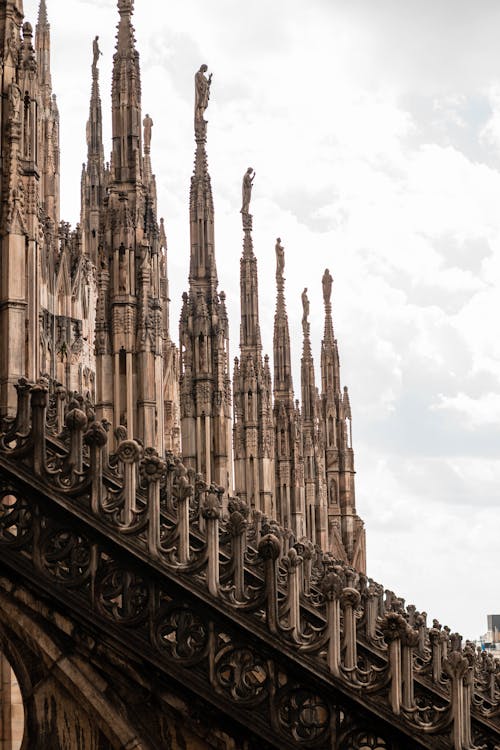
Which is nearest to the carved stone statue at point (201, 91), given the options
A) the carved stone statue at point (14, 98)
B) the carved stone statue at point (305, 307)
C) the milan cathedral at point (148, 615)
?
the milan cathedral at point (148, 615)

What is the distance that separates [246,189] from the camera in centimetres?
3475

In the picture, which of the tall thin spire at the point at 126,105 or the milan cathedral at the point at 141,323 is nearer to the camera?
the milan cathedral at the point at 141,323

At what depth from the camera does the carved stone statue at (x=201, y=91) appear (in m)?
27.0

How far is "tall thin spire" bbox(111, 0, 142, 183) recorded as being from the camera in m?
21.1

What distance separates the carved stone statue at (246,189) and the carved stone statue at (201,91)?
7184 mm

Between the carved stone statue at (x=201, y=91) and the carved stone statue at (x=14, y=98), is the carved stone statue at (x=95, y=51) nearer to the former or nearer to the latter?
the carved stone statue at (x=201, y=91)

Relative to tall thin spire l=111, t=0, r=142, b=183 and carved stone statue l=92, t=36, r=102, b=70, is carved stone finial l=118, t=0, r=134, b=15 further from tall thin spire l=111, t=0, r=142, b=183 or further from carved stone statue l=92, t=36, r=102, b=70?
carved stone statue l=92, t=36, r=102, b=70

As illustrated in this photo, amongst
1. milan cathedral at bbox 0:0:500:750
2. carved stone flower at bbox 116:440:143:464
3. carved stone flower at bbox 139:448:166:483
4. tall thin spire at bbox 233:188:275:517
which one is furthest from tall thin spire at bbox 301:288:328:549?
carved stone flower at bbox 139:448:166:483

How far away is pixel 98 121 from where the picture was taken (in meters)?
39.2

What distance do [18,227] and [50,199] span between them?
19.8m

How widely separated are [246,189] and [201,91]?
7703 mm

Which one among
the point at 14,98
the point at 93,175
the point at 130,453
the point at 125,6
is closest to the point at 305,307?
the point at 93,175

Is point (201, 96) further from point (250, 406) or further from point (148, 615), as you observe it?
point (148, 615)

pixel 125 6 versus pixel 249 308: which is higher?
pixel 125 6
